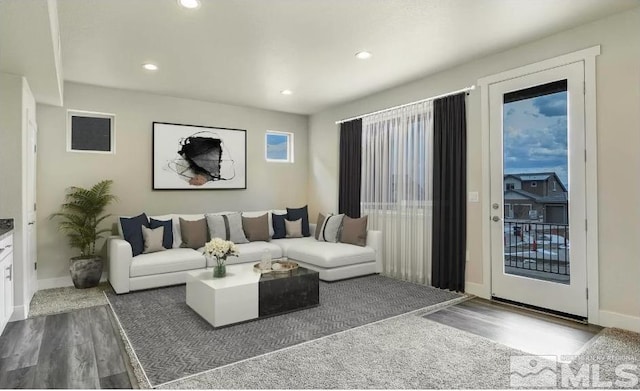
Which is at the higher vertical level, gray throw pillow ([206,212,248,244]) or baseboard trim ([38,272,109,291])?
gray throw pillow ([206,212,248,244])

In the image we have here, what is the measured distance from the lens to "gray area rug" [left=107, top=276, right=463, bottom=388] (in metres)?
2.52

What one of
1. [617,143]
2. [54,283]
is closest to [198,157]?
[54,283]

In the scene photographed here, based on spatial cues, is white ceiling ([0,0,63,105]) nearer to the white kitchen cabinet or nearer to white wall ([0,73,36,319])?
white wall ([0,73,36,319])

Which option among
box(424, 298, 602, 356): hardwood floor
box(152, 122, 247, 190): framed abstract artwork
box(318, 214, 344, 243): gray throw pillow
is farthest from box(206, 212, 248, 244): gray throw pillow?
box(424, 298, 602, 356): hardwood floor

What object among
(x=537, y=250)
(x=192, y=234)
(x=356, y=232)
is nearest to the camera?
(x=537, y=250)

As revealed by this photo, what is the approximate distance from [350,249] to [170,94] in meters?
3.46

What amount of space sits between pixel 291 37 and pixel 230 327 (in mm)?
2687

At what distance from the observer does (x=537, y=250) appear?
3.69m

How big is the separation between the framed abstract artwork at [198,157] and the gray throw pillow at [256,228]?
0.79 m

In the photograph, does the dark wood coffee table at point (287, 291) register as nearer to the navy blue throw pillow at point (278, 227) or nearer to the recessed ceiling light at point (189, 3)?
the navy blue throw pillow at point (278, 227)

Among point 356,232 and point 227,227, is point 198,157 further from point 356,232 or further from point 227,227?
point 356,232

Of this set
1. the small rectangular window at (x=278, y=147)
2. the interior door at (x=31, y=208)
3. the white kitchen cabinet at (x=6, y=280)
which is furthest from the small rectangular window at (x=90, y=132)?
the small rectangular window at (x=278, y=147)

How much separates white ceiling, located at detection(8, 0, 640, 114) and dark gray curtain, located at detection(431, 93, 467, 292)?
591 millimetres

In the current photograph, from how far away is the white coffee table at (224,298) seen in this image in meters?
3.09
